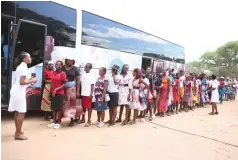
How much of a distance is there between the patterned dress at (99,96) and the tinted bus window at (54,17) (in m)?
1.64

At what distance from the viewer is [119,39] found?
8.99m

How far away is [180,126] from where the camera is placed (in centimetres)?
668

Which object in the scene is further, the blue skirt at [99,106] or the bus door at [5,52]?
the blue skirt at [99,106]

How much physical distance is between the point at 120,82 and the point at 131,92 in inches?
17.2

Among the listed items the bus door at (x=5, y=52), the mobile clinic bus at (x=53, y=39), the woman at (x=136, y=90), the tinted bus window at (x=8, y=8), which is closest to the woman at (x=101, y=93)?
the woman at (x=136, y=90)

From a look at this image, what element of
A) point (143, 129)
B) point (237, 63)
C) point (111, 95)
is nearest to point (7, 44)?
point (111, 95)

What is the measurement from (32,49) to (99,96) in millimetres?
1878

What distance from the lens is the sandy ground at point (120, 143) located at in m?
3.89

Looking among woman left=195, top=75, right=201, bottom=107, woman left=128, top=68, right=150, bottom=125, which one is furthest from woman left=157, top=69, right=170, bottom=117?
woman left=195, top=75, right=201, bottom=107

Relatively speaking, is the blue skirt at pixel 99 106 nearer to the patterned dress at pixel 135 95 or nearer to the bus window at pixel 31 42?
the patterned dress at pixel 135 95

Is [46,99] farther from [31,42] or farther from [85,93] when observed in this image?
[31,42]

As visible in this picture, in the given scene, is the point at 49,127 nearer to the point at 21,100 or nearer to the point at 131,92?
the point at 21,100


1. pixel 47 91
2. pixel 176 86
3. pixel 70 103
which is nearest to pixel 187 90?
pixel 176 86

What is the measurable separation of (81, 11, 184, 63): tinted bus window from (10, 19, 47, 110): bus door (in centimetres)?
148
